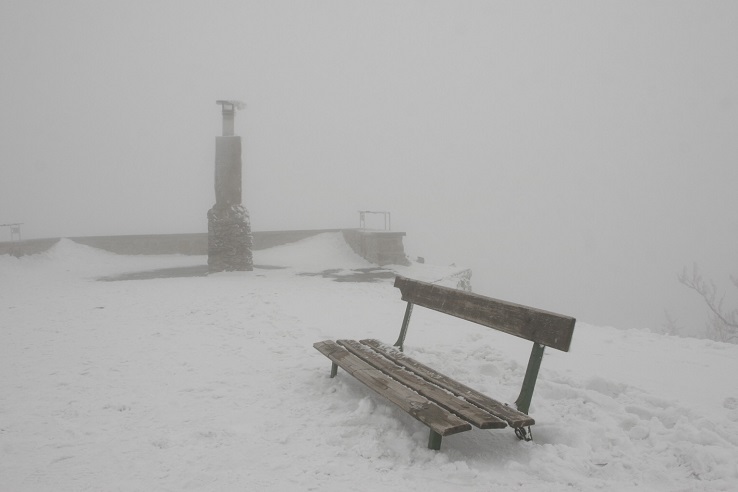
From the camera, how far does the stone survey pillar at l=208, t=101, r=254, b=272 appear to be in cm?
1159

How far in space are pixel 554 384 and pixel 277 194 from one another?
88.8m

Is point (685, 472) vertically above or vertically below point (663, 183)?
below

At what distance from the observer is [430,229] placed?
109188 mm

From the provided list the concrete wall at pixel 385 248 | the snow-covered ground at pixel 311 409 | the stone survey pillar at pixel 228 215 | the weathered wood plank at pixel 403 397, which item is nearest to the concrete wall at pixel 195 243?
the concrete wall at pixel 385 248

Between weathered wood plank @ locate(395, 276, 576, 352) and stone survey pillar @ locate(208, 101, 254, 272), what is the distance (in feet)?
26.2

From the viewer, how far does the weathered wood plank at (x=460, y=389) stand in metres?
2.86

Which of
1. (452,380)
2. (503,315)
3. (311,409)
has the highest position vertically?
(503,315)

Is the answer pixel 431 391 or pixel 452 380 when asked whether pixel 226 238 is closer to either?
pixel 452 380

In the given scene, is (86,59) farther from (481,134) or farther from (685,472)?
(685,472)

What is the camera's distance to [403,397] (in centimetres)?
309

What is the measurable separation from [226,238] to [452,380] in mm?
9219

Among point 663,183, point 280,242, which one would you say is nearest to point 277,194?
point 280,242

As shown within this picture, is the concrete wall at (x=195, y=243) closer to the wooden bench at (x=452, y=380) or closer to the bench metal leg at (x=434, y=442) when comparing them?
the wooden bench at (x=452, y=380)

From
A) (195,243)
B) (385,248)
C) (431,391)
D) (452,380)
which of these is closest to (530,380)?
(452,380)
